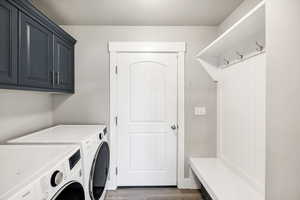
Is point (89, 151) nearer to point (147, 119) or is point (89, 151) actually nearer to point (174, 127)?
point (147, 119)

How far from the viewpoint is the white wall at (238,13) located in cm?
206

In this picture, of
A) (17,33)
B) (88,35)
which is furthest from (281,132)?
(88,35)

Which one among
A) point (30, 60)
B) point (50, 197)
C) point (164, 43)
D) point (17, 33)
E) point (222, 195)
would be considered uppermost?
point (164, 43)

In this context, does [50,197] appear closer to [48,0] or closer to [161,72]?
[48,0]

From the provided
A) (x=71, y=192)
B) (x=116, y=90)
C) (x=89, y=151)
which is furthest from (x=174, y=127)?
(x=71, y=192)

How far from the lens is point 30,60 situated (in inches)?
66.9

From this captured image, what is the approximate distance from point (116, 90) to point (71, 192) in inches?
67.3

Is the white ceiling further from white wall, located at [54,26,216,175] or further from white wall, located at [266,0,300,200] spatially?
white wall, located at [266,0,300,200]

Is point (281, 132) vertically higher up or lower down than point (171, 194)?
higher up

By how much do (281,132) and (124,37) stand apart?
2283 mm

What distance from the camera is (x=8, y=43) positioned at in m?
1.44

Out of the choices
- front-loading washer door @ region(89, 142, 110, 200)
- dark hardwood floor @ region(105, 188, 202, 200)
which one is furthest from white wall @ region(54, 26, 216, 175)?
dark hardwood floor @ region(105, 188, 202, 200)

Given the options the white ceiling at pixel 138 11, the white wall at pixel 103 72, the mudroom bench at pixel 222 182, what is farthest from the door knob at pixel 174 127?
the white ceiling at pixel 138 11

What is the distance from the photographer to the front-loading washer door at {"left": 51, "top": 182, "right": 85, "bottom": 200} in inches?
46.5
